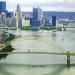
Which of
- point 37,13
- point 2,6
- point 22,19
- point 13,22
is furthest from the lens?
point 37,13

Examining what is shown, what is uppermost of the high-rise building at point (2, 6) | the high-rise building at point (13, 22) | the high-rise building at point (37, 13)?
the high-rise building at point (2, 6)

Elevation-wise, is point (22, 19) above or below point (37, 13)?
below

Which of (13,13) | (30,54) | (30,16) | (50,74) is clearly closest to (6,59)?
(30,54)

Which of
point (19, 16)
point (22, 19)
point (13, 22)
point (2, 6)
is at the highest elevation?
point (2, 6)

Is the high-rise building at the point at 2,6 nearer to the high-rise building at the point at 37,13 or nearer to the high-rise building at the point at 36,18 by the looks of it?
the high-rise building at the point at 36,18

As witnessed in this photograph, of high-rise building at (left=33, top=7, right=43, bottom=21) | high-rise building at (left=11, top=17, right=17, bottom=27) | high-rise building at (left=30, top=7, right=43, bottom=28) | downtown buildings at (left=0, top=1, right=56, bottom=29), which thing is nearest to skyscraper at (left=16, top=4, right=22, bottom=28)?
downtown buildings at (left=0, top=1, right=56, bottom=29)

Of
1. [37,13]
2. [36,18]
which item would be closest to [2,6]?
[36,18]

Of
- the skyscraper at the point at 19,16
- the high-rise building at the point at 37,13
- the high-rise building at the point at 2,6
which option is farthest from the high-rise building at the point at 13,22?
the high-rise building at the point at 37,13

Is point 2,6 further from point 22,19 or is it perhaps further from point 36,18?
point 36,18

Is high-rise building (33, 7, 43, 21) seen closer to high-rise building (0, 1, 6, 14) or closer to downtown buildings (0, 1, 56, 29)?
downtown buildings (0, 1, 56, 29)

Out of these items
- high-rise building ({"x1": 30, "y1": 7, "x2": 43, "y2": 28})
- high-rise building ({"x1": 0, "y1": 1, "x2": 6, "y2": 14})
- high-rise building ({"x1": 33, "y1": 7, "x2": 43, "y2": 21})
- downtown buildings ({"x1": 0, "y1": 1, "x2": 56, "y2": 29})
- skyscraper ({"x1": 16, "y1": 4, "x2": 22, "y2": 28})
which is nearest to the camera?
downtown buildings ({"x1": 0, "y1": 1, "x2": 56, "y2": 29})

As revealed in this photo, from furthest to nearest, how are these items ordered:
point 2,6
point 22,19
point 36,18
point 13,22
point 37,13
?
point 37,13
point 36,18
point 2,6
point 22,19
point 13,22
